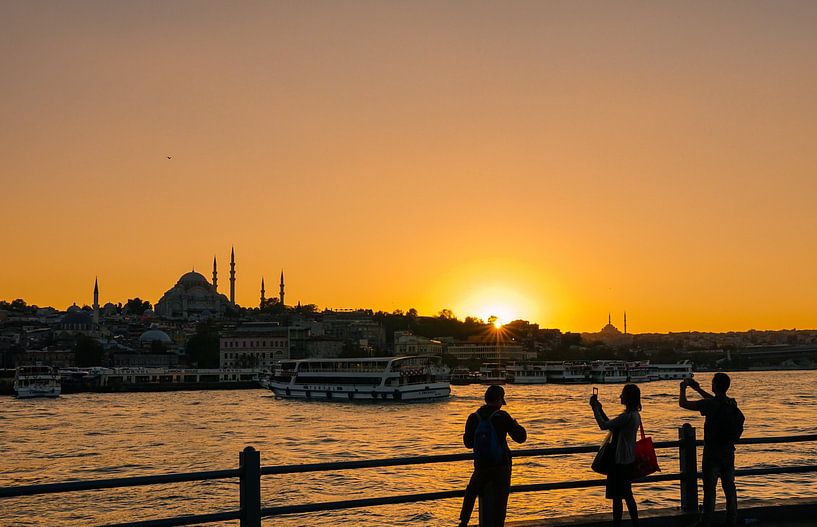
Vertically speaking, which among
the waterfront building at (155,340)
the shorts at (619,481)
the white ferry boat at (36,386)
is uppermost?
the waterfront building at (155,340)

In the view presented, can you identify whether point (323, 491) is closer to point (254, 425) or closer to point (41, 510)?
point (41, 510)

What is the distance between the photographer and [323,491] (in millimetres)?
25812

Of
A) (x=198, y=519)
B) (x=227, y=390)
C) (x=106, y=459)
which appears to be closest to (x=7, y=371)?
(x=227, y=390)

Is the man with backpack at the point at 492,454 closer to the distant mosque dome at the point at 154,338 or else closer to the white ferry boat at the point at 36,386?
the white ferry boat at the point at 36,386

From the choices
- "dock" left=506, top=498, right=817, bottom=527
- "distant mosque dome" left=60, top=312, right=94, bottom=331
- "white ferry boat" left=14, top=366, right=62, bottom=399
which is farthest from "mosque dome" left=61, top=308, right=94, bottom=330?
"dock" left=506, top=498, right=817, bottom=527

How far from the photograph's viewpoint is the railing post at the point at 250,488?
6758mm

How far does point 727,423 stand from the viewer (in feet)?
27.1

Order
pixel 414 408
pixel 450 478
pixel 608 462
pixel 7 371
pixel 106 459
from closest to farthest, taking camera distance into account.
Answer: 1. pixel 608 462
2. pixel 450 478
3. pixel 106 459
4. pixel 414 408
5. pixel 7 371

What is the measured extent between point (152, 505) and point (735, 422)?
18.9 meters

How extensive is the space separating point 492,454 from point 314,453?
29364 millimetres

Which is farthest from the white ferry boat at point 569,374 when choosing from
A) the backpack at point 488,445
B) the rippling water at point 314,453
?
the backpack at point 488,445

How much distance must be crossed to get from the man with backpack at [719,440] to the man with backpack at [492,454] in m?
1.71

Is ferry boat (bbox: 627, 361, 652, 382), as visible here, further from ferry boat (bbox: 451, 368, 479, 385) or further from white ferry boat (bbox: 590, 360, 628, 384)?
ferry boat (bbox: 451, 368, 479, 385)

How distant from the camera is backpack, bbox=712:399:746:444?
8.27 m
